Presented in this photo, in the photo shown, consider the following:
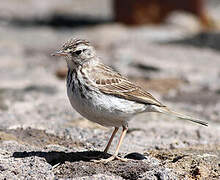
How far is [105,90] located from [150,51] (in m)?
6.86

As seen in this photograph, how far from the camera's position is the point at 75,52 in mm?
5746

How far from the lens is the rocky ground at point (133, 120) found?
5254mm

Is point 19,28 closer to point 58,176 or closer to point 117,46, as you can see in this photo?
point 117,46

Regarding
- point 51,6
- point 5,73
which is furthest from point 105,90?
point 51,6

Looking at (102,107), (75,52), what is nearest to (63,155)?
(102,107)

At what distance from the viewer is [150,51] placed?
40.2ft

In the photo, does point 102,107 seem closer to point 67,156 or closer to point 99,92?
point 99,92

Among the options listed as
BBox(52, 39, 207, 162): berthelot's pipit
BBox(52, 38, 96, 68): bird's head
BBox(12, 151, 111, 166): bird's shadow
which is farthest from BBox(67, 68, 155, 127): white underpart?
BBox(12, 151, 111, 166): bird's shadow

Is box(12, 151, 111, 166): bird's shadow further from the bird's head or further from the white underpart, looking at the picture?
the bird's head

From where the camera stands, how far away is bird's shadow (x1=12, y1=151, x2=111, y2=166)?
5.46 meters

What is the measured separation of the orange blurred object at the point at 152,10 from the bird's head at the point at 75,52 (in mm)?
10768

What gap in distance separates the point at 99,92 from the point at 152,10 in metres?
11.3

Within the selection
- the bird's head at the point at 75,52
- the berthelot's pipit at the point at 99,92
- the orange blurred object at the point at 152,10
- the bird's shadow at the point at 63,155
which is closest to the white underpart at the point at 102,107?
the berthelot's pipit at the point at 99,92

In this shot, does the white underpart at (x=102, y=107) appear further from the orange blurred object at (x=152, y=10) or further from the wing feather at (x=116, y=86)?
the orange blurred object at (x=152, y=10)
